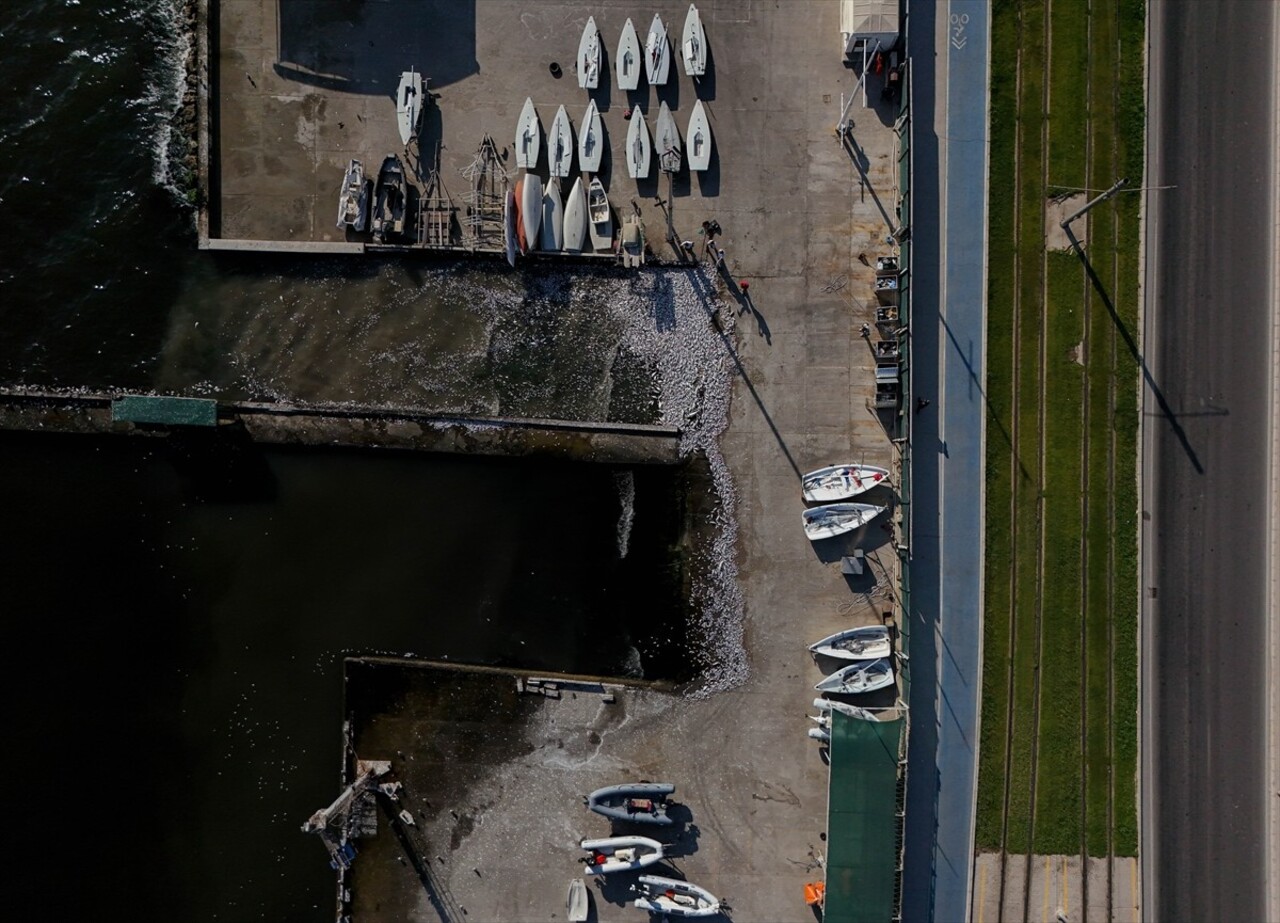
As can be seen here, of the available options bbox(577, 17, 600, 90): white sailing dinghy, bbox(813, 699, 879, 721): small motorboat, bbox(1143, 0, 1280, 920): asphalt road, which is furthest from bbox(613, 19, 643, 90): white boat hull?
bbox(813, 699, 879, 721): small motorboat

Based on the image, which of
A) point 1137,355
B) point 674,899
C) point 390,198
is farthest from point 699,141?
point 674,899

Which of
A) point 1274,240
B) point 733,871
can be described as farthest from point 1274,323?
point 733,871

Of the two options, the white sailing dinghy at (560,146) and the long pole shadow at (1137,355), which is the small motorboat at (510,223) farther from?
the long pole shadow at (1137,355)

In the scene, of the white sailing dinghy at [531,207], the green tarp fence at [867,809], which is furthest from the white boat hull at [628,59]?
the green tarp fence at [867,809]

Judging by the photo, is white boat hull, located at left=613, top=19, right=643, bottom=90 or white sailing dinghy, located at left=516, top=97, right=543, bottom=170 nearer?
white boat hull, located at left=613, top=19, right=643, bottom=90

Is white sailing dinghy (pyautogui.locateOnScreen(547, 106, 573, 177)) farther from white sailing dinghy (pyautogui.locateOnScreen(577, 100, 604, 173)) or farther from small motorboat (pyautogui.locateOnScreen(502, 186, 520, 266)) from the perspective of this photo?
small motorboat (pyautogui.locateOnScreen(502, 186, 520, 266))
